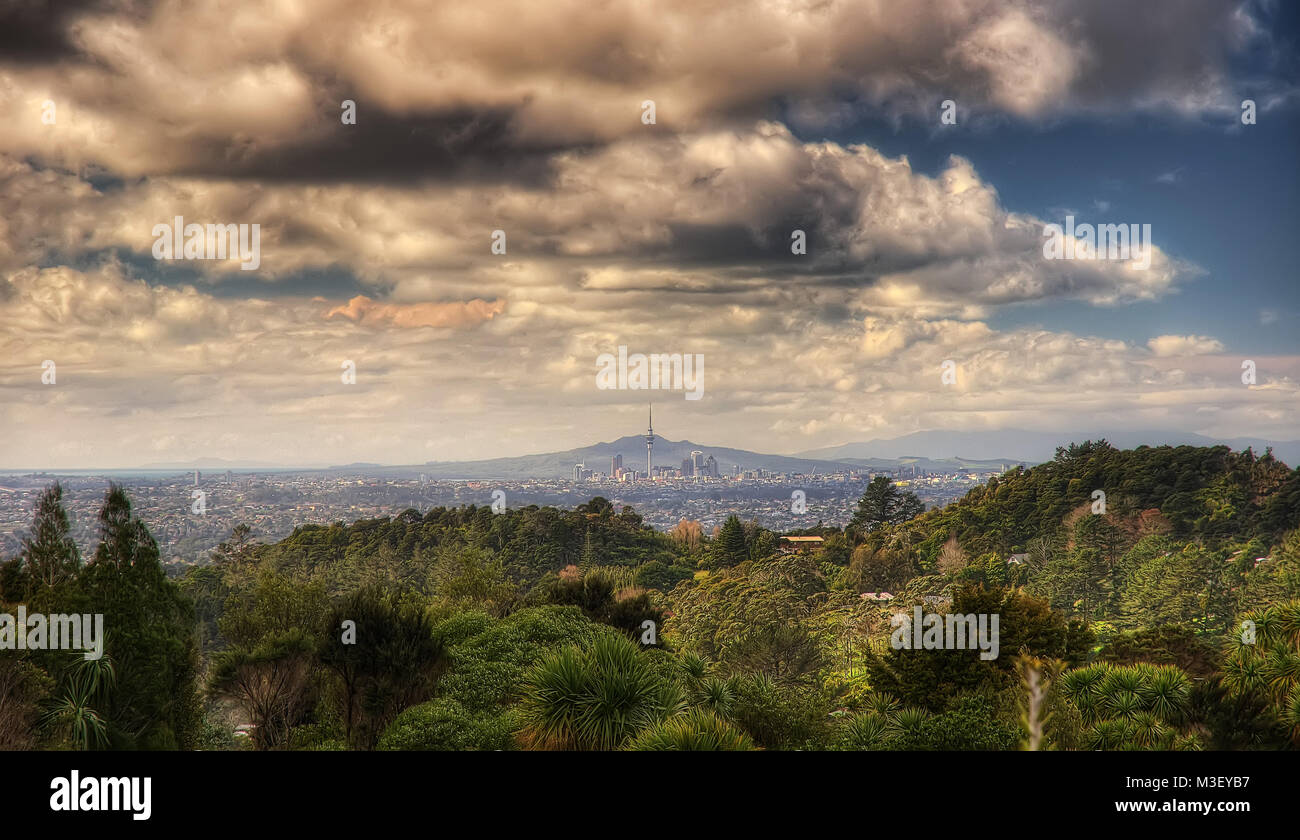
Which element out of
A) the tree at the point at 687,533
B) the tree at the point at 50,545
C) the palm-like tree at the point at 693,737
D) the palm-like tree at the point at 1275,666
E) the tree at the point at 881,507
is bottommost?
the tree at the point at 687,533

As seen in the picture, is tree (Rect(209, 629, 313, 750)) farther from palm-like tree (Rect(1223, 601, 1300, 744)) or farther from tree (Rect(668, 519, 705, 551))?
tree (Rect(668, 519, 705, 551))

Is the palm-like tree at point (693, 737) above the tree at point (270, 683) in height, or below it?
above

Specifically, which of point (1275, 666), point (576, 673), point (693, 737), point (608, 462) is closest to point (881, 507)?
point (608, 462)

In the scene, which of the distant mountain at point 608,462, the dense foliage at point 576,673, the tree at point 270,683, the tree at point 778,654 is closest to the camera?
the dense foliage at point 576,673

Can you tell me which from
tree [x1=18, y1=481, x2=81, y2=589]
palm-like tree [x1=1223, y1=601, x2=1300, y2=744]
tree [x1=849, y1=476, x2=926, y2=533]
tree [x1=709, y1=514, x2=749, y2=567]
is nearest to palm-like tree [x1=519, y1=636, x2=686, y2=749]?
palm-like tree [x1=1223, y1=601, x2=1300, y2=744]

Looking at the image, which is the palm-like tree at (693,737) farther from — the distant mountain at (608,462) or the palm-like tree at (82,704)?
the distant mountain at (608,462)

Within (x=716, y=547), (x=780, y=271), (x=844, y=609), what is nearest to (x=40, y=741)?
(x=844, y=609)

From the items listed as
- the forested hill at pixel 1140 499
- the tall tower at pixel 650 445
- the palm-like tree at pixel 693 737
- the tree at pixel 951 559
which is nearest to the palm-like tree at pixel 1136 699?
the palm-like tree at pixel 693 737

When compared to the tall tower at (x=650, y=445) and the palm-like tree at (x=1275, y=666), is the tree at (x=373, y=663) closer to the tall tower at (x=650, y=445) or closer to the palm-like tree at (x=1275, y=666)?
the palm-like tree at (x=1275, y=666)

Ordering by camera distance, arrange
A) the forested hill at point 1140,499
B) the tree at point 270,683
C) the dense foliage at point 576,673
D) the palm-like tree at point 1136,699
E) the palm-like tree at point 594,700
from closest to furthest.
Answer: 1. the palm-like tree at point 594,700
2. the dense foliage at point 576,673
3. the palm-like tree at point 1136,699
4. the tree at point 270,683
5. the forested hill at point 1140,499

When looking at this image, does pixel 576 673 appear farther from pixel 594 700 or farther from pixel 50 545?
pixel 50 545

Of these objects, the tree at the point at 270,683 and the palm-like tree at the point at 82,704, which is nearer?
the palm-like tree at the point at 82,704
